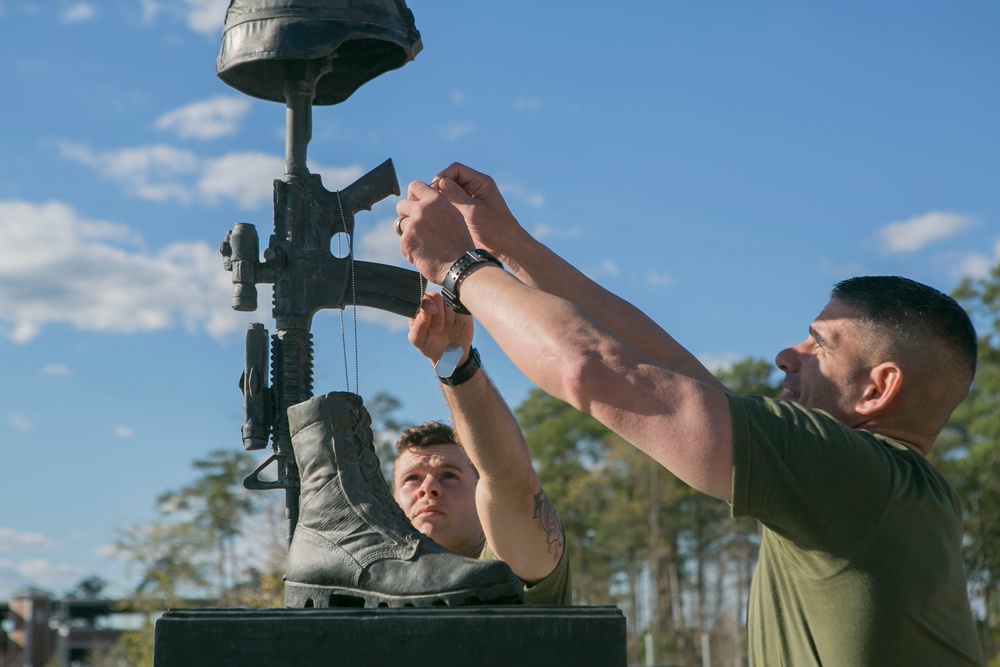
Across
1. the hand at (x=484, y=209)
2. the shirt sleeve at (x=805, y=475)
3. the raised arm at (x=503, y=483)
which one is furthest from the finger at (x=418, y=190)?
the shirt sleeve at (x=805, y=475)

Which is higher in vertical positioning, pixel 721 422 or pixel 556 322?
pixel 556 322

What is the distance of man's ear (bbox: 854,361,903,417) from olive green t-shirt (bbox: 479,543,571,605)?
1343 millimetres

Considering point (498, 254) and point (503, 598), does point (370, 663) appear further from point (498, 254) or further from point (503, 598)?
point (498, 254)

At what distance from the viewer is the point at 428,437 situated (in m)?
4.14

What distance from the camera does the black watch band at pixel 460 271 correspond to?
2.62m

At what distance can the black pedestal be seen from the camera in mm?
2354

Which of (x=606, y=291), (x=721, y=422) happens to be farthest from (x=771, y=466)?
(x=606, y=291)

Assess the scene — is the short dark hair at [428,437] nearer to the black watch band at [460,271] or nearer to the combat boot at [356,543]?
the combat boot at [356,543]

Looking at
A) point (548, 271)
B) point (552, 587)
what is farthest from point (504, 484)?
point (548, 271)

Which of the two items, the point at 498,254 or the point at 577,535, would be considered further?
the point at 577,535

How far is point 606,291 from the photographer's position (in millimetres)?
3412

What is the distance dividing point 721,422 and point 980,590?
2848cm

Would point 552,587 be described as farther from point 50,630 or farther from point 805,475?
point 50,630

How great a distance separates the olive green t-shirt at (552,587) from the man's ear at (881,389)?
1343mm
